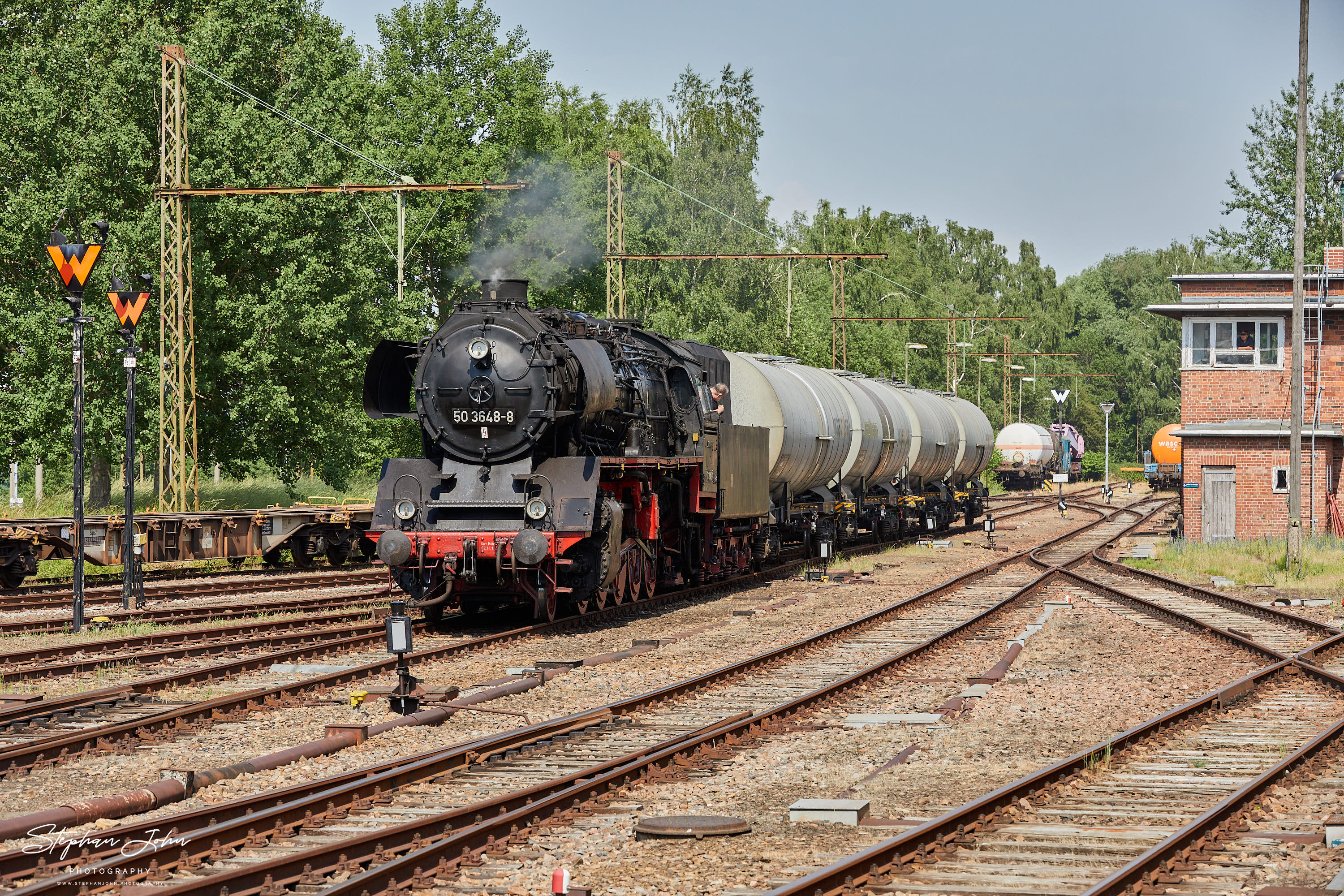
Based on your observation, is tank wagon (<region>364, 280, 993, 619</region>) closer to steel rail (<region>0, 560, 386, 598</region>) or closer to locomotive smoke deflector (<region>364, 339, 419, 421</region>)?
locomotive smoke deflector (<region>364, 339, 419, 421</region>)

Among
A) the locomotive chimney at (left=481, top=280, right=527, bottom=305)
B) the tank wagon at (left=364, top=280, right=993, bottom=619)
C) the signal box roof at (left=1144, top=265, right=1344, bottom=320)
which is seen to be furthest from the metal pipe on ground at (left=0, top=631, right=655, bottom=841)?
the signal box roof at (left=1144, top=265, right=1344, bottom=320)

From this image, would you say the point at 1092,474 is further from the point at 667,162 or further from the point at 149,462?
the point at 149,462

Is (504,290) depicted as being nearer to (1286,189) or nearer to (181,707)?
(181,707)

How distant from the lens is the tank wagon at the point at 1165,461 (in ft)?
200

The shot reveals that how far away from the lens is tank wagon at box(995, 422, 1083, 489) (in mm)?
66188

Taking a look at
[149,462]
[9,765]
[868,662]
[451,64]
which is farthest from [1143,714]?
[451,64]

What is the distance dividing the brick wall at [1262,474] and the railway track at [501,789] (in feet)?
63.2

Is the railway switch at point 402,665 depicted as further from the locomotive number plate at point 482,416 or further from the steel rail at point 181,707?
the locomotive number plate at point 482,416

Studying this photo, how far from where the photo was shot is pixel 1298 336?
25000 millimetres

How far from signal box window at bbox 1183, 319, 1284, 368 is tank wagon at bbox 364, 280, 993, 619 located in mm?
13283

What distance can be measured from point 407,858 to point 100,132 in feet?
95.4

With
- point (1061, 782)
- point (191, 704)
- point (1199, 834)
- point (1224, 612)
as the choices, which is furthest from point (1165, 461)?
point (1199, 834)

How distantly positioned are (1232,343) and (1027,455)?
34.6 m

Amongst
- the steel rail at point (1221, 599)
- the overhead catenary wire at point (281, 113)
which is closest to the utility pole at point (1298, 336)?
the steel rail at point (1221, 599)
